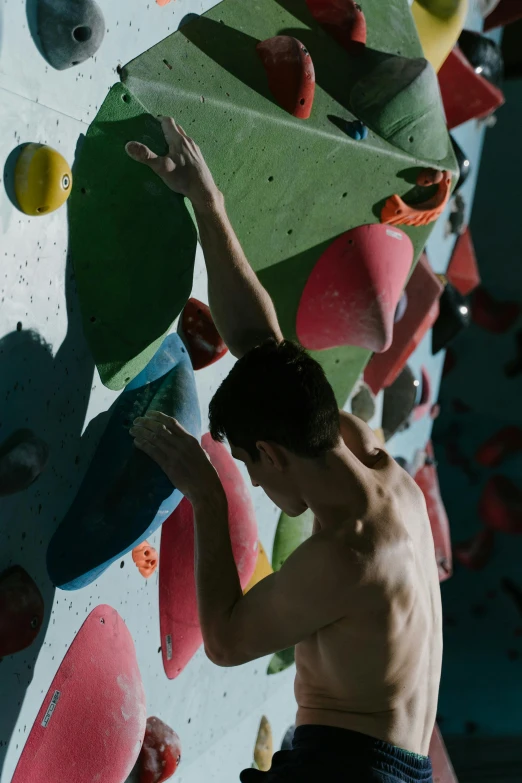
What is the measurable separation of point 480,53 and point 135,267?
7.51 feet

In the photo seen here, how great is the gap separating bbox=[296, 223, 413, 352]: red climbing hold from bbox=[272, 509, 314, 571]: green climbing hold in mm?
614

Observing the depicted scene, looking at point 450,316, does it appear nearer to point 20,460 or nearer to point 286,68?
point 286,68

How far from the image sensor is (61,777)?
6.09 feet

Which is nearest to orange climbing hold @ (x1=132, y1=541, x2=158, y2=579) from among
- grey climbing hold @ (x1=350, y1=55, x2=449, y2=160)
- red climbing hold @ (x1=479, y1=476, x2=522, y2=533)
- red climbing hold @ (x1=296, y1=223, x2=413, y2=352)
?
red climbing hold @ (x1=296, y1=223, x2=413, y2=352)

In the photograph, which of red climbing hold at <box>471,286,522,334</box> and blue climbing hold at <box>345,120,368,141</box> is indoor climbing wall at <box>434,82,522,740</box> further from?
blue climbing hold at <box>345,120,368,141</box>

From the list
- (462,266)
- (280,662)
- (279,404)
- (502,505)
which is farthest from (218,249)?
(502,505)

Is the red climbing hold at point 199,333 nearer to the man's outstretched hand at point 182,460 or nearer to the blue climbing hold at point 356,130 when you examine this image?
the man's outstretched hand at point 182,460

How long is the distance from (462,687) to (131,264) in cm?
449

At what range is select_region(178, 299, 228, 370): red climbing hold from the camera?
2154 mm

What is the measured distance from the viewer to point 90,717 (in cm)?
189

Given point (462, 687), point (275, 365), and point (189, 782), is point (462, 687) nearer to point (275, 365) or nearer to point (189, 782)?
point (189, 782)

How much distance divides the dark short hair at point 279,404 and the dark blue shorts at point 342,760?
0.66 m

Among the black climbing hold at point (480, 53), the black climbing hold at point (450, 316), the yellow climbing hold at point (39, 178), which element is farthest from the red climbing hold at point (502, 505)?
the yellow climbing hold at point (39, 178)

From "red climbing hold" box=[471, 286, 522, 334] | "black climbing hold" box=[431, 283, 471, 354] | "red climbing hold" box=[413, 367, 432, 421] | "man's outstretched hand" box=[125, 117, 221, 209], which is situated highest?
"man's outstretched hand" box=[125, 117, 221, 209]
